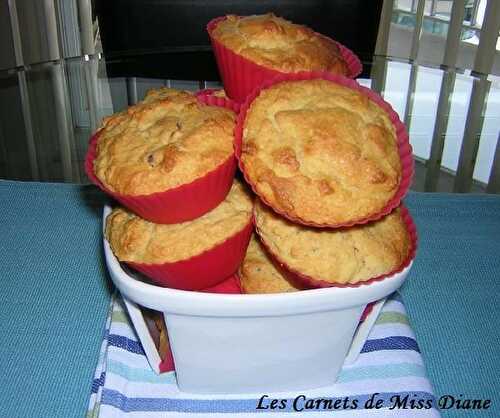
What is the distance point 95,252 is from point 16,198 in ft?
0.89

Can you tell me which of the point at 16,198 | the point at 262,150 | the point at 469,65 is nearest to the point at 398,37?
the point at 469,65

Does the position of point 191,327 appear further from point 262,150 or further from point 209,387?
point 262,150

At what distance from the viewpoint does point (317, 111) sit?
0.71m

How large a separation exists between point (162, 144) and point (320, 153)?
8.4 inches

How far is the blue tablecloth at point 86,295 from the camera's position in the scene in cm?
84

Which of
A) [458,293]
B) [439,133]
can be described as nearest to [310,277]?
[458,293]

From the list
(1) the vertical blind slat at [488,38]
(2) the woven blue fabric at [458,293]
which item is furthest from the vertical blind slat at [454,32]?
(2) the woven blue fabric at [458,293]

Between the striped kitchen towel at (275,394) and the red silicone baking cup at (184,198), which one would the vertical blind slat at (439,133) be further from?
the red silicone baking cup at (184,198)

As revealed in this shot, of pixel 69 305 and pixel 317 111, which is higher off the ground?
pixel 317 111

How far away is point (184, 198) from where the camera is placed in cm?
69

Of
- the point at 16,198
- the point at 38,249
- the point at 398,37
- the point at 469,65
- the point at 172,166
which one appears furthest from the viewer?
the point at 398,37

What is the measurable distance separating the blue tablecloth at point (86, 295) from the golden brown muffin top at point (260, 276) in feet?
1.00

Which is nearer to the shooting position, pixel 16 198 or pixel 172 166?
pixel 172 166

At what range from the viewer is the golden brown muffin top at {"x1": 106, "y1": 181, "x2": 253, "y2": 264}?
69 cm
